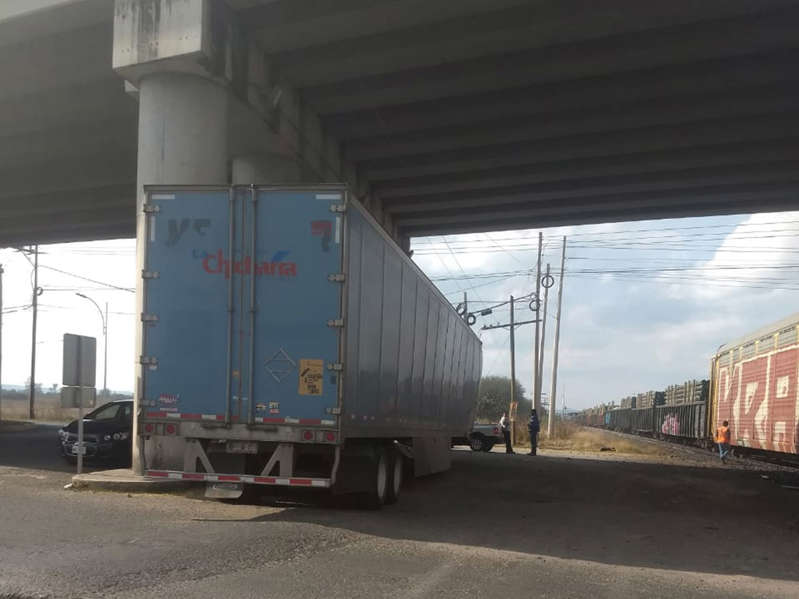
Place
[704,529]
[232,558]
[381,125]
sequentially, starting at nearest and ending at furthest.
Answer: [232,558] → [704,529] → [381,125]

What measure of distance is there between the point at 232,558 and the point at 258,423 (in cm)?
230

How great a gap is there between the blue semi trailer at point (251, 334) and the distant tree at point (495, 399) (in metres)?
61.8

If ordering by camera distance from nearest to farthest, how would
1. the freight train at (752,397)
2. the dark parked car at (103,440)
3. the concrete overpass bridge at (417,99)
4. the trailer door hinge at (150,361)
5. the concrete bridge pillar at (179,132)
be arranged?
the trailer door hinge at (150,361) < the concrete bridge pillar at (179,132) < the concrete overpass bridge at (417,99) < the dark parked car at (103,440) < the freight train at (752,397)

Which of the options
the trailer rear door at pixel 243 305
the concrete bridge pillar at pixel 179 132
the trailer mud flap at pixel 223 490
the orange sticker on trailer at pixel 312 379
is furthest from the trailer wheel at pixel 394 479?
the concrete bridge pillar at pixel 179 132

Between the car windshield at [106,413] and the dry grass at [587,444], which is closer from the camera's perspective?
the car windshield at [106,413]

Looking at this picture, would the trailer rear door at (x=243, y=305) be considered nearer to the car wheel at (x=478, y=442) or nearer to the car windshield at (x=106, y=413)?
the car windshield at (x=106, y=413)

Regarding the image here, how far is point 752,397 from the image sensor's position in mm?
21266

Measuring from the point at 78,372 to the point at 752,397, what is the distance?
58.2 feet

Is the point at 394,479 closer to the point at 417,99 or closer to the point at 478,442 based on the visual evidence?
the point at 417,99

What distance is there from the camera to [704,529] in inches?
394

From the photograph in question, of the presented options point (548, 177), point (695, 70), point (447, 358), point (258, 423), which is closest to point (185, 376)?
point (258, 423)

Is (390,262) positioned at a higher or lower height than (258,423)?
higher

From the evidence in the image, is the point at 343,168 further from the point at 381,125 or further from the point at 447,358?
the point at 447,358

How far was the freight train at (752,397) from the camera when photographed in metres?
17.5
